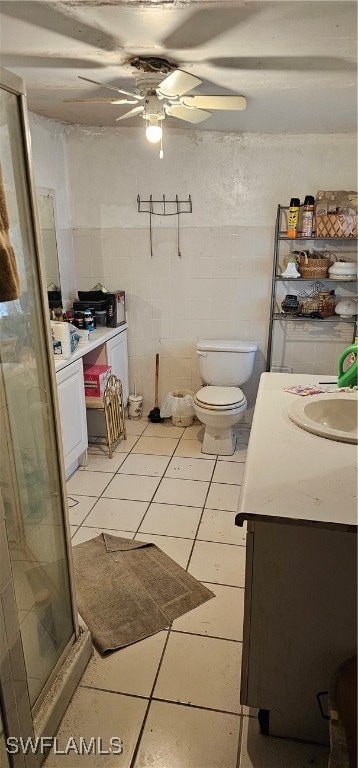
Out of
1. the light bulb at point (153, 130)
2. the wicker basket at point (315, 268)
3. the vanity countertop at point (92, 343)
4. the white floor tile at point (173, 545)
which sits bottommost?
the white floor tile at point (173, 545)

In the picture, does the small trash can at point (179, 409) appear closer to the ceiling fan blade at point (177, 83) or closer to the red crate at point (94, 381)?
the red crate at point (94, 381)

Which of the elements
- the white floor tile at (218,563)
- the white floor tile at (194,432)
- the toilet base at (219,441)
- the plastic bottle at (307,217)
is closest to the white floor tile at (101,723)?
the white floor tile at (218,563)

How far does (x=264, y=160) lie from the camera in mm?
3254

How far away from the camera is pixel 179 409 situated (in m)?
3.70

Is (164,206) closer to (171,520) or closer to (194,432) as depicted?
(194,432)

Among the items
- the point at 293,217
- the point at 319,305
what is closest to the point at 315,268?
the point at 319,305

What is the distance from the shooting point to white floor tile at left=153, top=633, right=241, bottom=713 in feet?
5.26

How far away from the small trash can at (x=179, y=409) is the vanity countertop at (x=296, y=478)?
6.67 ft

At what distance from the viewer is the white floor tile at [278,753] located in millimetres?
1397

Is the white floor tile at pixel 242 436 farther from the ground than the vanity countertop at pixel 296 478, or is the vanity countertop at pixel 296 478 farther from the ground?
the vanity countertop at pixel 296 478

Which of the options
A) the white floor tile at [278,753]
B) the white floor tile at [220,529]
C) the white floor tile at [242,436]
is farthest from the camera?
the white floor tile at [242,436]

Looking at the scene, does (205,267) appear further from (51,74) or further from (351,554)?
(351,554)

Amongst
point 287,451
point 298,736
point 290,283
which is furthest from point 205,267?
point 298,736

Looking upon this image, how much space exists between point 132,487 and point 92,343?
3.14 ft
